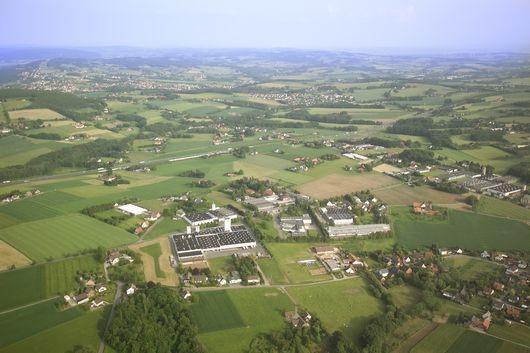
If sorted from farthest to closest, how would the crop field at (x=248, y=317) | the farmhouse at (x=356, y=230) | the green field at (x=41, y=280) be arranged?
the farmhouse at (x=356, y=230) < the green field at (x=41, y=280) < the crop field at (x=248, y=317)

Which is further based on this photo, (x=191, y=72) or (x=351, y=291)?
(x=191, y=72)

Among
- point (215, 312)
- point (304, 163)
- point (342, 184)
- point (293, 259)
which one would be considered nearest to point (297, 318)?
point (215, 312)

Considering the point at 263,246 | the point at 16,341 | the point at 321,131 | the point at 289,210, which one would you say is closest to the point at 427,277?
the point at 263,246

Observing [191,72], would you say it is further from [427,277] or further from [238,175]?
[427,277]

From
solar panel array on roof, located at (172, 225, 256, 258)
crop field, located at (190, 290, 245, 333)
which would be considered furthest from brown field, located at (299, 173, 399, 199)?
crop field, located at (190, 290, 245, 333)

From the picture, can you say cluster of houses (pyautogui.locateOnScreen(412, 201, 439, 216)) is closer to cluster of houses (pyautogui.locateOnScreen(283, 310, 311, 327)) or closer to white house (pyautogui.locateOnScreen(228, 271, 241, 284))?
white house (pyautogui.locateOnScreen(228, 271, 241, 284))

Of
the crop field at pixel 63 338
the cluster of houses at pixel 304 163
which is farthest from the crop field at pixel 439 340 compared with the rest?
the cluster of houses at pixel 304 163

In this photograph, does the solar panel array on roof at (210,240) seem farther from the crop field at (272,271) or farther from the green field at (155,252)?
the crop field at (272,271)
